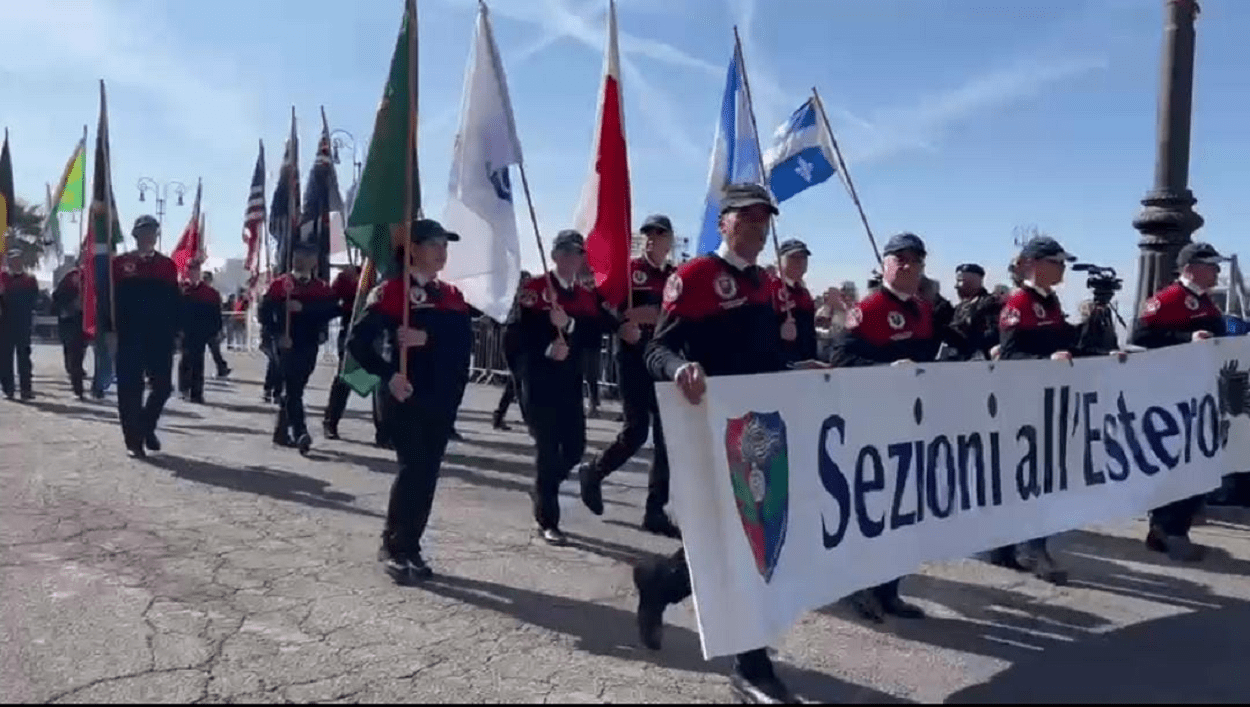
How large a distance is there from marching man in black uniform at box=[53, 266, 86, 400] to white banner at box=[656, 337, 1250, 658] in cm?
1285

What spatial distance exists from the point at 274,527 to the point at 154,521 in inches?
31.4

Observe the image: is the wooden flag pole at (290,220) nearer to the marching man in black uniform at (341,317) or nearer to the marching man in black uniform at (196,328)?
the marching man in black uniform at (341,317)

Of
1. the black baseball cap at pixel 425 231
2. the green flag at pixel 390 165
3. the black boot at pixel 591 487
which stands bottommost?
the black boot at pixel 591 487

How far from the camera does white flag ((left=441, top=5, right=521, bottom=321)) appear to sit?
668 cm

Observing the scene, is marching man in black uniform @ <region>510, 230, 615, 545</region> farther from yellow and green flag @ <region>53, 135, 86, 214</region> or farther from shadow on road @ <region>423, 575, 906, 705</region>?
yellow and green flag @ <region>53, 135, 86, 214</region>

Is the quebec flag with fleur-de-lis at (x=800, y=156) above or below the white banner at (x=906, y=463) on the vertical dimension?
above

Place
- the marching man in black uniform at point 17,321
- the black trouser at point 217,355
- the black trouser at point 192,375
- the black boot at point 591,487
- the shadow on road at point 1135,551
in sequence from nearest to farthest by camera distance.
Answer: the shadow on road at point 1135,551 < the black boot at point 591,487 < the marching man in black uniform at point 17,321 < the black trouser at point 192,375 < the black trouser at point 217,355

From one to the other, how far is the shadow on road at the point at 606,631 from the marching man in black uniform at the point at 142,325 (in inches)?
196

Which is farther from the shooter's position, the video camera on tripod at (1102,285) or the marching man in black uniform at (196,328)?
the marching man in black uniform at (196,328)

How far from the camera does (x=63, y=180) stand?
54.7 ft

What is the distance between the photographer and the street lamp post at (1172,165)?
8.68 metres

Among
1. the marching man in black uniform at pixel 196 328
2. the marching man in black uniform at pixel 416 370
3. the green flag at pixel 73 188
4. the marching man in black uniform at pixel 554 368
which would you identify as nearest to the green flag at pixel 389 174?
the marching man in black uniform at pixel 416 370

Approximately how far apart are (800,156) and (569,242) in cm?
301

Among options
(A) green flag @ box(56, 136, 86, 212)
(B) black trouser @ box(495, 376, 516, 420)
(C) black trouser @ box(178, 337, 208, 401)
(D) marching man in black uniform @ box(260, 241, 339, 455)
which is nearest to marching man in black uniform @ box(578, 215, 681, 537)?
(D) marching man in black uniform @ box(260, 241, 339, 455)
